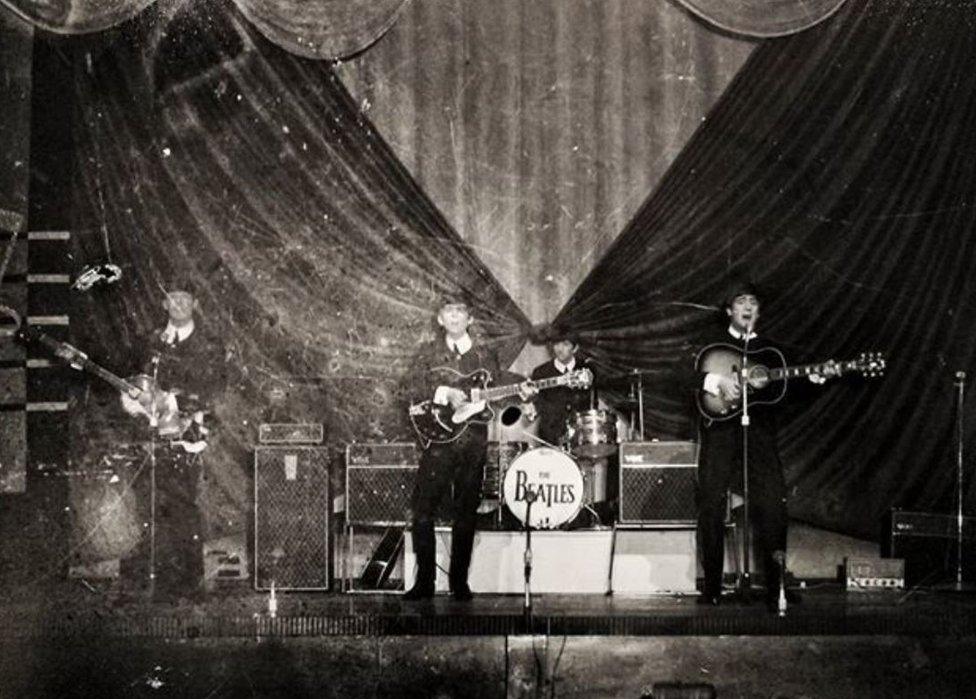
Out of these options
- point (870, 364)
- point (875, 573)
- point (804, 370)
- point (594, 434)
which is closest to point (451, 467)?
point (594, 434)

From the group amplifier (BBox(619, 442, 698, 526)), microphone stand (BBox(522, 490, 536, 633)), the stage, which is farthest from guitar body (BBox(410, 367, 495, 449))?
the stage

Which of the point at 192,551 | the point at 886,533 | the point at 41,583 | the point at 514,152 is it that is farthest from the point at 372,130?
the point at 886,533

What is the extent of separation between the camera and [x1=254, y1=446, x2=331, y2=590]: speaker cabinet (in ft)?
26.0

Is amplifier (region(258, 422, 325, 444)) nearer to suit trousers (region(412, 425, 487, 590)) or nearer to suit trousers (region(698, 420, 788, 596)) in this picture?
suit trousers (region(412, 425, 487, 590))

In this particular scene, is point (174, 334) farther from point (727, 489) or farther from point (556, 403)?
point (727, 489)

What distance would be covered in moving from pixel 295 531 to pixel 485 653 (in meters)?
1.73

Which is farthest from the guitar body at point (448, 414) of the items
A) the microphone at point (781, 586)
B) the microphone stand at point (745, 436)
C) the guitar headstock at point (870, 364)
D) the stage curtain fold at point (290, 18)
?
the stage curtain fold at point (290, 18)

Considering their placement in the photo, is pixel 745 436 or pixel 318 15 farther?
pixel 318 15

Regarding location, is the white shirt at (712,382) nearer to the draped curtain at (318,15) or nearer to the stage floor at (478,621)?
the stage floor at (478,621)

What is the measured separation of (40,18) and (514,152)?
3.47 m

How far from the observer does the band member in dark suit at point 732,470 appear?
24.6ft

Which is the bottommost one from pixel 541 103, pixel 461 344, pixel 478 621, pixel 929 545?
pixel 478 621

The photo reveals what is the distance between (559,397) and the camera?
862 centimetres

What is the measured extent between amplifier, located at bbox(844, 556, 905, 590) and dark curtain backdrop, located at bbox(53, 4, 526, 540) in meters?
2.84
